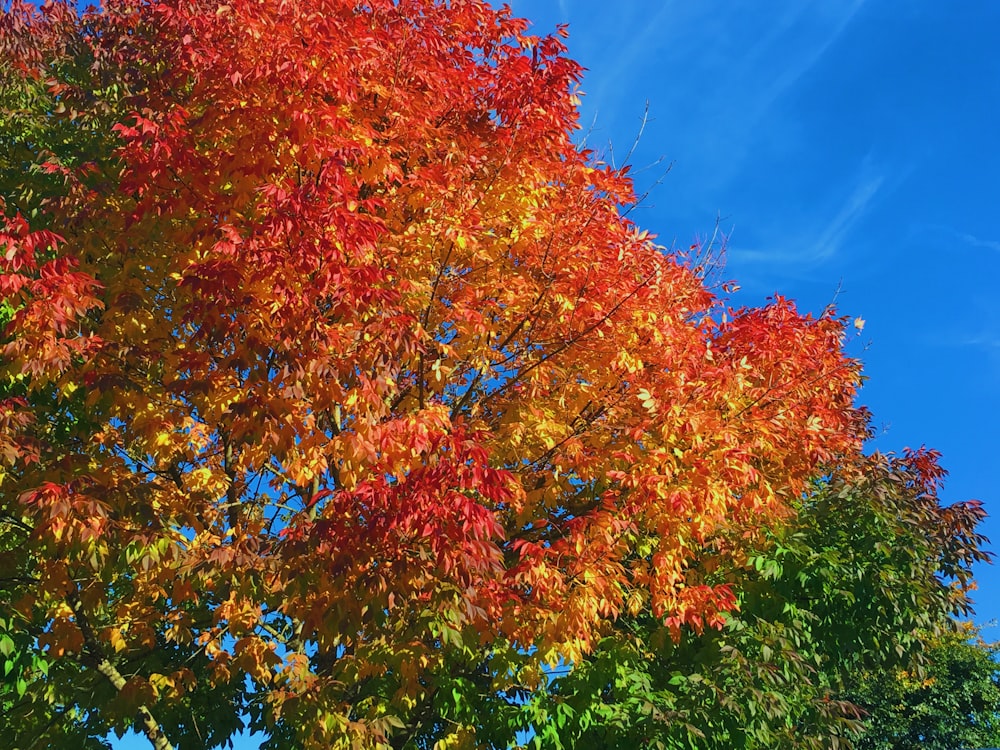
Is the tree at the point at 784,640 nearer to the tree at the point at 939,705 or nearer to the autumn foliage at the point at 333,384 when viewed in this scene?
the autumn foliage at the point at 333,384

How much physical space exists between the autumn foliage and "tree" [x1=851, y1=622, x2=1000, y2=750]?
797 inches

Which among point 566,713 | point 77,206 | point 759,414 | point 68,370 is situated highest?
point 77,206

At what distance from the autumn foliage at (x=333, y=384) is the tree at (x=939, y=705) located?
20.3m

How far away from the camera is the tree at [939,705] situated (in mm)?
26703

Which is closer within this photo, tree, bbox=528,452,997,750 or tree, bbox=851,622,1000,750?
tree, bbox=528,452,997,750

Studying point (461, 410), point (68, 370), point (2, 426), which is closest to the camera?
point (2, 426)

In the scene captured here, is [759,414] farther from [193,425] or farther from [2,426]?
[2,426]

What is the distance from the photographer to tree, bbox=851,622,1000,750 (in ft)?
87.6

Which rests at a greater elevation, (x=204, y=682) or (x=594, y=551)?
(x=204, y=682)

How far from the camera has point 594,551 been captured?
27.1 feet

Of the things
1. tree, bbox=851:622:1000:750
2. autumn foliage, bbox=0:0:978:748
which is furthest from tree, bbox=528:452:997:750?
tree, bbox=851:622:1000:750

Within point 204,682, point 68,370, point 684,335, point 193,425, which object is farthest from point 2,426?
point 684,335

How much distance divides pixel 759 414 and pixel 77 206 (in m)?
7.75

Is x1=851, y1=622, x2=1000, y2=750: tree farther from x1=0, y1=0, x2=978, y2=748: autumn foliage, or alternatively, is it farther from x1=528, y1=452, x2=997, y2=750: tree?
x1=0, y1=0, x2=978, y2=748: autumn foliage
